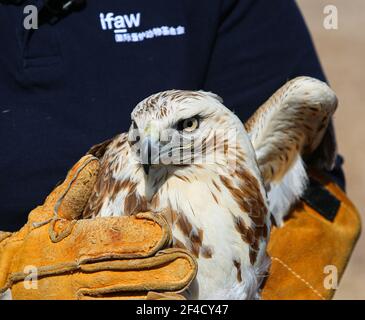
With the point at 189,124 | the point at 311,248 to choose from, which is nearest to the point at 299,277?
the point at 311,248

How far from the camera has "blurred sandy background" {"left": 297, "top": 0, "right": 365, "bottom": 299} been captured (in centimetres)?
753

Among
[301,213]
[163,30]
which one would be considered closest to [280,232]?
[301,213]

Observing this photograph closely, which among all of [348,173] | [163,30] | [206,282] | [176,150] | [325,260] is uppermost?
[163,30]

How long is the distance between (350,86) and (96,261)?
28.5 feet

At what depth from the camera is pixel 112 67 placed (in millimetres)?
3559

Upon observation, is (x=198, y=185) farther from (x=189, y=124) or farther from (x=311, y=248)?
(x=311, y=248)

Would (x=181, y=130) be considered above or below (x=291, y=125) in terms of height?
above

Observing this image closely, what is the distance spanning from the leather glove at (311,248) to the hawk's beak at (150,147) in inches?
37.3

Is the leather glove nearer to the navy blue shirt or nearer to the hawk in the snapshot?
the hawk

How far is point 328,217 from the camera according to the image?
3.77 meters

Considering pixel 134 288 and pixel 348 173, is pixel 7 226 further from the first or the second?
pixel 348 173

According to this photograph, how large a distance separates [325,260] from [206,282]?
0.86m

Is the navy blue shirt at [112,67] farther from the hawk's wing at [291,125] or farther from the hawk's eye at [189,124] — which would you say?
the hawk's eye at [189,124]

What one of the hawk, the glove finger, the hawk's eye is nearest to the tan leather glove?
the glove finger
